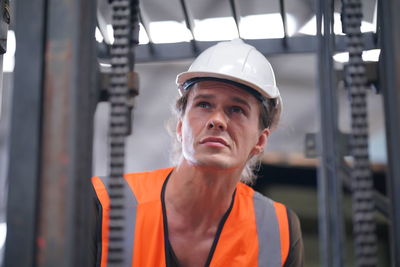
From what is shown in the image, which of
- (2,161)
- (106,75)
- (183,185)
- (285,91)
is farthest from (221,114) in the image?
(2,161)

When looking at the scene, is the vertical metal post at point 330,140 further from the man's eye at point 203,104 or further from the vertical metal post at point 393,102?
the man's eye at point 203,104

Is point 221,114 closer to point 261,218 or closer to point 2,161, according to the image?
point 261,218

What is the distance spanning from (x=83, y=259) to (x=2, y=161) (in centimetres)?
731

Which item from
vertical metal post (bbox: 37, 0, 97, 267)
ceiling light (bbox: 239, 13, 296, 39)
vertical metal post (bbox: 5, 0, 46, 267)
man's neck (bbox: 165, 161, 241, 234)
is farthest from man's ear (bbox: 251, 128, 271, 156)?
vertical metal post (bbox: 5, 0, 46, 267)

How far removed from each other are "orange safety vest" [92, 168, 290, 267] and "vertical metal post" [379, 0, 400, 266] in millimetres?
1542

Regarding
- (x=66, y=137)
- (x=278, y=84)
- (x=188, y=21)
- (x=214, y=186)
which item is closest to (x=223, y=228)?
(x=214, y=186)

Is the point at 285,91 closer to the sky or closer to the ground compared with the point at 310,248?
closer to the sky

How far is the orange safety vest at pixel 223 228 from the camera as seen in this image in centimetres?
280

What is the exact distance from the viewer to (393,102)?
1545 millimetres

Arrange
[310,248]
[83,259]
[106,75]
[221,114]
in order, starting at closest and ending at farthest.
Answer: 1. [83,259]
2. [106,75]
3. [221,114]
4. [310,248]

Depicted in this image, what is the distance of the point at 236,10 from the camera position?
3494mm

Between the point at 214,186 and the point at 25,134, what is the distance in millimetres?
1737

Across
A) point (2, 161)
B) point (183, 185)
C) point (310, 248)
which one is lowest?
point (310, 248)

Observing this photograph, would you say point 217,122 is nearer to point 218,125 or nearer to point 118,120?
point 218,125
